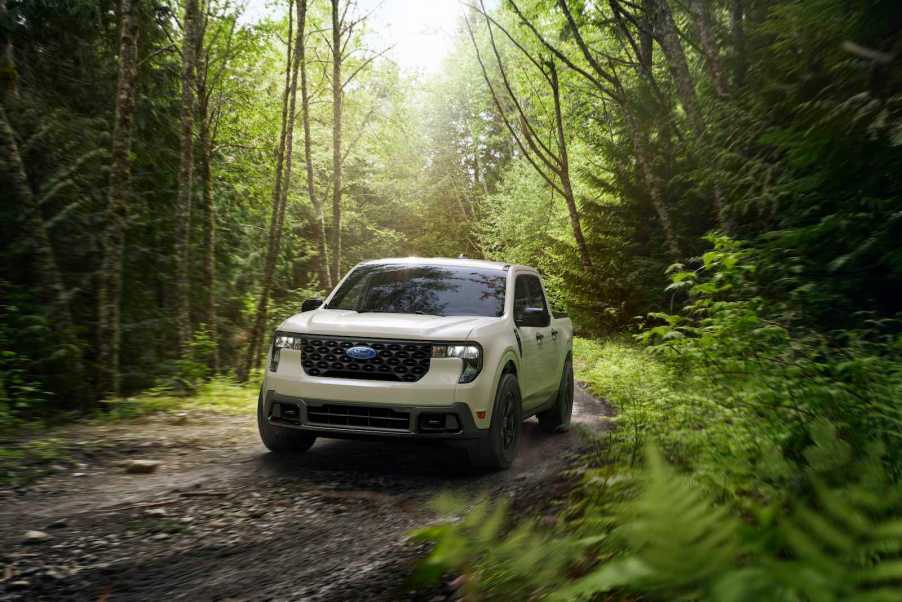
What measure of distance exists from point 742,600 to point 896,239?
802 cm

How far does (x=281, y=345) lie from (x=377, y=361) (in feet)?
3.11

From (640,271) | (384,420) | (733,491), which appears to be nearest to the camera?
(733,491)

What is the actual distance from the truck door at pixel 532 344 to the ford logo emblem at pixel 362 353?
170 cm

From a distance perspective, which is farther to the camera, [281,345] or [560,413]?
[560,413]

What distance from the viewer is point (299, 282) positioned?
34.0m

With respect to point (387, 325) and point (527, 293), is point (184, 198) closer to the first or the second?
point (527, 293)

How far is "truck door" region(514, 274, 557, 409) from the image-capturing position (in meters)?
7.67

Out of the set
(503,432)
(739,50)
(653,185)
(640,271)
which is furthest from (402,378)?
(640,271)

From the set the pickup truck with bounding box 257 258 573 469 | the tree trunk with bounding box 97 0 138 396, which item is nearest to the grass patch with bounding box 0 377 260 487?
the tree trunk with bounding box 97 0 138 396

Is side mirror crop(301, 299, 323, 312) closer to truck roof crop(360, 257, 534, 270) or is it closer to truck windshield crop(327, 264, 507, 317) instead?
truck windshield crop(327, 264, 507, 317)

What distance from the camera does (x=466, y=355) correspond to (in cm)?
644

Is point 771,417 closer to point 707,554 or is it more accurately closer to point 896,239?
point 896,239

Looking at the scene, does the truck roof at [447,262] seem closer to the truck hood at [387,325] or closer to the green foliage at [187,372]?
the truck hood at [387,325]

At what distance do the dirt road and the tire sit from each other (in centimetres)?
15
